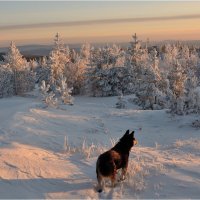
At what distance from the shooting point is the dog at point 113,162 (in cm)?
724

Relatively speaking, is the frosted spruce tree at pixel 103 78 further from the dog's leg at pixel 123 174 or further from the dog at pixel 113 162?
the dog's leg at pixel 123 174

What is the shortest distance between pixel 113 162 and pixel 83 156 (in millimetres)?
2372

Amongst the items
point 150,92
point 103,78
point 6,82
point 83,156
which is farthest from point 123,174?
point 6,82

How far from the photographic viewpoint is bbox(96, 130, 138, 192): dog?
724 cm

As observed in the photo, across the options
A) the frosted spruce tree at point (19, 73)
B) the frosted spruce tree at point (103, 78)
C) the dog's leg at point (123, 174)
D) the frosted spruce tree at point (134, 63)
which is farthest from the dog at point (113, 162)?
the frosted spruce tree at point (19, 73)

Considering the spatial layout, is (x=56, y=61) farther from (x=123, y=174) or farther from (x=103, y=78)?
(x=123, y=174)

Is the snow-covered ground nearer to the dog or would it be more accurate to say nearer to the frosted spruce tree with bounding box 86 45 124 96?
the dog

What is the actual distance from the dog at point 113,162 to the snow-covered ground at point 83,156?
21cm

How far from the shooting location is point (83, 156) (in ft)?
31.7

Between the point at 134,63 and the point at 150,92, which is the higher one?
the point at 134,63

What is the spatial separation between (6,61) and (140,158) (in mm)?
44389

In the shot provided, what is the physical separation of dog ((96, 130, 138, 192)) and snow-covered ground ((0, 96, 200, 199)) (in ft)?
0.68

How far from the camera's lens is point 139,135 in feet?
46.3

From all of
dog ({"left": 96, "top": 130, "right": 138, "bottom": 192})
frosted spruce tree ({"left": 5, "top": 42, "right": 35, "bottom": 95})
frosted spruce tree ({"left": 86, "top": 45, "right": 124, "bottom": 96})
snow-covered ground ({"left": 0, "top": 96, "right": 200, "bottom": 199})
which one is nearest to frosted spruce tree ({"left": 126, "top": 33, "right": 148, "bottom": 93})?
frosted spruce tree ({"left": 86, "top": 45, "right": 124, "bottom": 96})
